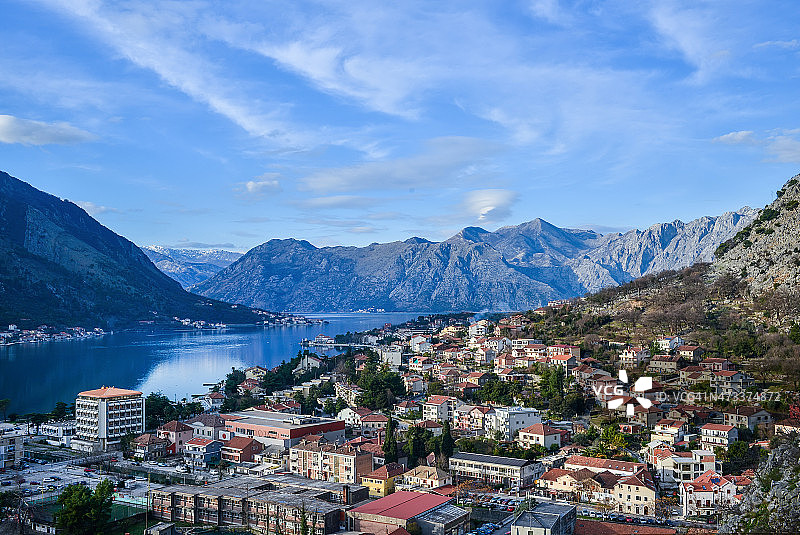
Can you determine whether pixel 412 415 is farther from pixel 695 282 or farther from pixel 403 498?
pixel 695 282

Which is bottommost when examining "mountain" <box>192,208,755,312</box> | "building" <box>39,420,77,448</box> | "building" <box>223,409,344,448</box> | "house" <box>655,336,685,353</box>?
"building" <box>39,420,77,448</box>

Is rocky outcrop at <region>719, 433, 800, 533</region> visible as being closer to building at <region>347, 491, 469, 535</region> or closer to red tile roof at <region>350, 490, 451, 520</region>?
building at <region>347, 491, 469, 535</region>

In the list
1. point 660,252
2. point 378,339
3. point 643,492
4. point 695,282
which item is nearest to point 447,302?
point 660,252

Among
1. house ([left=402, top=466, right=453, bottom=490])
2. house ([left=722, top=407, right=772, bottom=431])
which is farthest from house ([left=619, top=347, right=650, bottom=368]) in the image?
house ([left=402, top=466, right=453, bottom=490])

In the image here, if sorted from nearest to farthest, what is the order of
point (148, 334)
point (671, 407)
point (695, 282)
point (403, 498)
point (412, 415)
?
point (403, 498) → point (671, 407) → point (412, 415) → point (695, 282) → point (148, 334)

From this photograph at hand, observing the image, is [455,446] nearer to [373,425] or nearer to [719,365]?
[373,425]

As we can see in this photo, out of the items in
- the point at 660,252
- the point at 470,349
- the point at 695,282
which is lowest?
the point at 470,349

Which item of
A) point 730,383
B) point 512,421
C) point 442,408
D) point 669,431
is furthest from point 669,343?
point 442,408

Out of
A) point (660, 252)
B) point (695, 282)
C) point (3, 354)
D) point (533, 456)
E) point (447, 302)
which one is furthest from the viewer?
point (660, 252)
